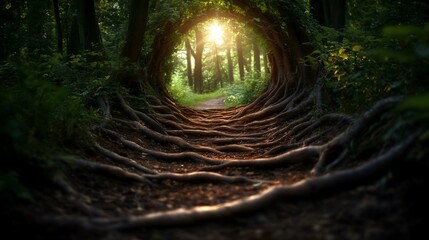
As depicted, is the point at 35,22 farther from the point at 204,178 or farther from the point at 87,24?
the point at 204,178

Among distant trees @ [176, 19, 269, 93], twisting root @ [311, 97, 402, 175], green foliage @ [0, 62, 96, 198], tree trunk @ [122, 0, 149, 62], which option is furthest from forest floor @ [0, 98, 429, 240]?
distant trees @ [176, 19, 269, 93]

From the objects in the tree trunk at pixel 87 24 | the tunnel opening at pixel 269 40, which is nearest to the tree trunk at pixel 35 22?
the tree trunk at pixel 87 24

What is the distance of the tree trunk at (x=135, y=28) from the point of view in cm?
877

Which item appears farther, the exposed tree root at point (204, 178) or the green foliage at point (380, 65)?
the exposed tree root at point (204, 178)

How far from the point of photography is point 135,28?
8.88m

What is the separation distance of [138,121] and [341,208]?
246 inches

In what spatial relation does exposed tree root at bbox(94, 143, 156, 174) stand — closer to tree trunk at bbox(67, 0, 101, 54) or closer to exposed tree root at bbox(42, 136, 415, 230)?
exposed tree root at bbox(42, 136, 415, 230)

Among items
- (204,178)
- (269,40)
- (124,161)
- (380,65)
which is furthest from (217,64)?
(204,178)

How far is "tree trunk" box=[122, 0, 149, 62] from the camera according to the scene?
877 centimetres

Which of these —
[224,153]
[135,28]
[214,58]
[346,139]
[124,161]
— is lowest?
[224,153]

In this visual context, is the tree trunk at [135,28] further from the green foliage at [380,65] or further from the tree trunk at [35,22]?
the green foliage at [380,65]

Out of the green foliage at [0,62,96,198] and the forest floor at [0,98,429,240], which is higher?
the green foliage at [0,62,96,198]

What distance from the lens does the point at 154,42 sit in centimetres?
1242

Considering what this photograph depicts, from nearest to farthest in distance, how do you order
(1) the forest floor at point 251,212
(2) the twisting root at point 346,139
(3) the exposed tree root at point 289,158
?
(1) the forest floor at point 251,212, (2) the twisting root at point 346,139, (3) the exposed tree root at point 289,158
